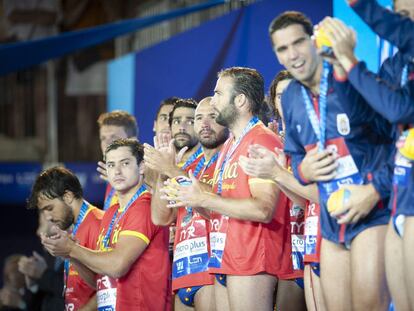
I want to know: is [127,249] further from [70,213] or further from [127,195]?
[70,213]

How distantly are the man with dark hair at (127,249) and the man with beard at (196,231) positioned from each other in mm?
116

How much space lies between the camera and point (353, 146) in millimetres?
3629

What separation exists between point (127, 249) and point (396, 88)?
2.14 meters

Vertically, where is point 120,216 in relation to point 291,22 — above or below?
below

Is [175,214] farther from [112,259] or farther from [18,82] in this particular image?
[18,82]

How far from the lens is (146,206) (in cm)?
514

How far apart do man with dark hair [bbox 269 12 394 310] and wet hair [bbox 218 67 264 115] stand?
741 mm

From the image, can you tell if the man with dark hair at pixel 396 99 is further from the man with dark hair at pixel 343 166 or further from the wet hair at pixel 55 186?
the wet hair at pixel 55 186

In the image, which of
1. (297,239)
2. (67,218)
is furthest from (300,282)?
(67,218)

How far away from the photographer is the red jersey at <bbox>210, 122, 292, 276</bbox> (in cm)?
434

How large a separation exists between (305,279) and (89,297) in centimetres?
170

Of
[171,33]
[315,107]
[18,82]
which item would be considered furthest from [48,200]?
[18,82]

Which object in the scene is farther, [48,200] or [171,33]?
[171,33]

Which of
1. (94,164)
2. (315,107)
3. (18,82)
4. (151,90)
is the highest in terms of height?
(18,82)
